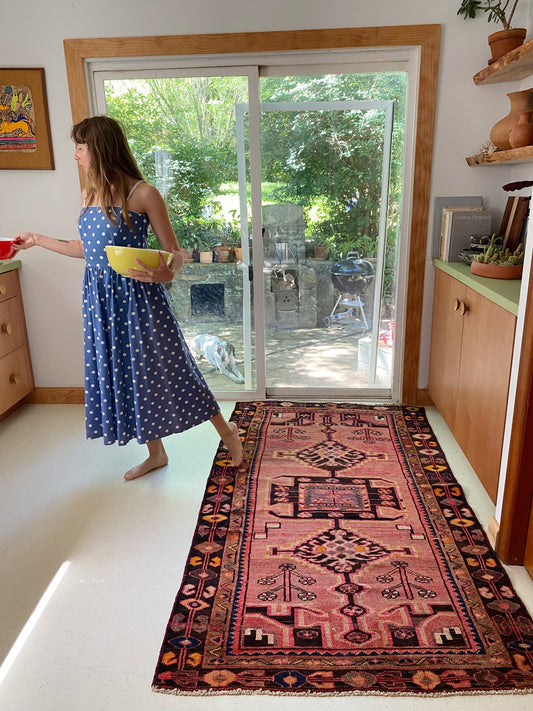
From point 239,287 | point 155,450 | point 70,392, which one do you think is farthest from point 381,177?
point 70,392

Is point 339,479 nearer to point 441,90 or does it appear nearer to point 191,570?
point 191,570

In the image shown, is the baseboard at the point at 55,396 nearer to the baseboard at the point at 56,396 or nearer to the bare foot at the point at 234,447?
the baseboard at the point at 56,396

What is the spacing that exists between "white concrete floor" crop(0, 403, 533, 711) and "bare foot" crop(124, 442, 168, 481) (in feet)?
0.12

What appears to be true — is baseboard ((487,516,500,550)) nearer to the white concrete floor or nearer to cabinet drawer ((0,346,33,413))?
the white concrete floor

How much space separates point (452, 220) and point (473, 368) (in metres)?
0.87

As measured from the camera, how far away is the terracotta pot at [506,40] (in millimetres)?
2496

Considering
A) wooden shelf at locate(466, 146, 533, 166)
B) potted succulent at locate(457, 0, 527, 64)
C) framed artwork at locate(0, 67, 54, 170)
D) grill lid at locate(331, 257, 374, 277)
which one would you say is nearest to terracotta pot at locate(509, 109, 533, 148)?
wooden shelf at locate(466, 146, 533, 166)

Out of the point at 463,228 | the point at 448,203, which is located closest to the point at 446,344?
the point at 463,228

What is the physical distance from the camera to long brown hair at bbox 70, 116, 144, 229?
2057mm

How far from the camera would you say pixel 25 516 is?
225cm

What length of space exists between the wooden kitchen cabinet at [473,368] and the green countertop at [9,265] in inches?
89.8

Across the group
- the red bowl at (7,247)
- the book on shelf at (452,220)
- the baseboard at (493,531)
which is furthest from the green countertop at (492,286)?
the red bowl at (7,247)

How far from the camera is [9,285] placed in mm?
3090

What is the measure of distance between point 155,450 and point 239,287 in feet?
3.63
